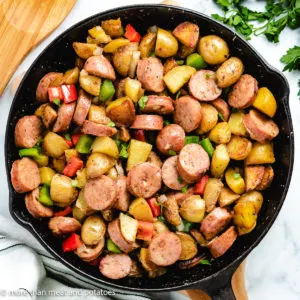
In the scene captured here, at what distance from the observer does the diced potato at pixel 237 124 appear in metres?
2.29

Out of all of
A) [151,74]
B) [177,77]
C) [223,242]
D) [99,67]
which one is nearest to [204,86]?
[177,77]

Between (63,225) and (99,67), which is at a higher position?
(99,67)

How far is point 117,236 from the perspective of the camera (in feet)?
7.33

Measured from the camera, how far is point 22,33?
8.64 ft

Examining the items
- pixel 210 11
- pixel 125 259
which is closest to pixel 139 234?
pixel 125 259

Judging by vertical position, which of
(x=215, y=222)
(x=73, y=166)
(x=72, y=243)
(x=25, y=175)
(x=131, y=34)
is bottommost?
(x=72, y=243)

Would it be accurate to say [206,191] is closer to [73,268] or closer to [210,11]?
[73,268]

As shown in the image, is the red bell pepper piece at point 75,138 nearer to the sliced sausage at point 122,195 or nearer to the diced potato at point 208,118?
the sliced sausage at point 122,195

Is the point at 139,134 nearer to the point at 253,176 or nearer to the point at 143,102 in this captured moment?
the point at 143,102

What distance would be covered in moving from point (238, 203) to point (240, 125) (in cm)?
33

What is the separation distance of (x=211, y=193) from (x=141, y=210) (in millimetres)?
304

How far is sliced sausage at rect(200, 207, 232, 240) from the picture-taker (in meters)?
2.25

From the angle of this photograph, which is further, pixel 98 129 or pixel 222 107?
pixel 222 107

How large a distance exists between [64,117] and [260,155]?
0.84 metres
